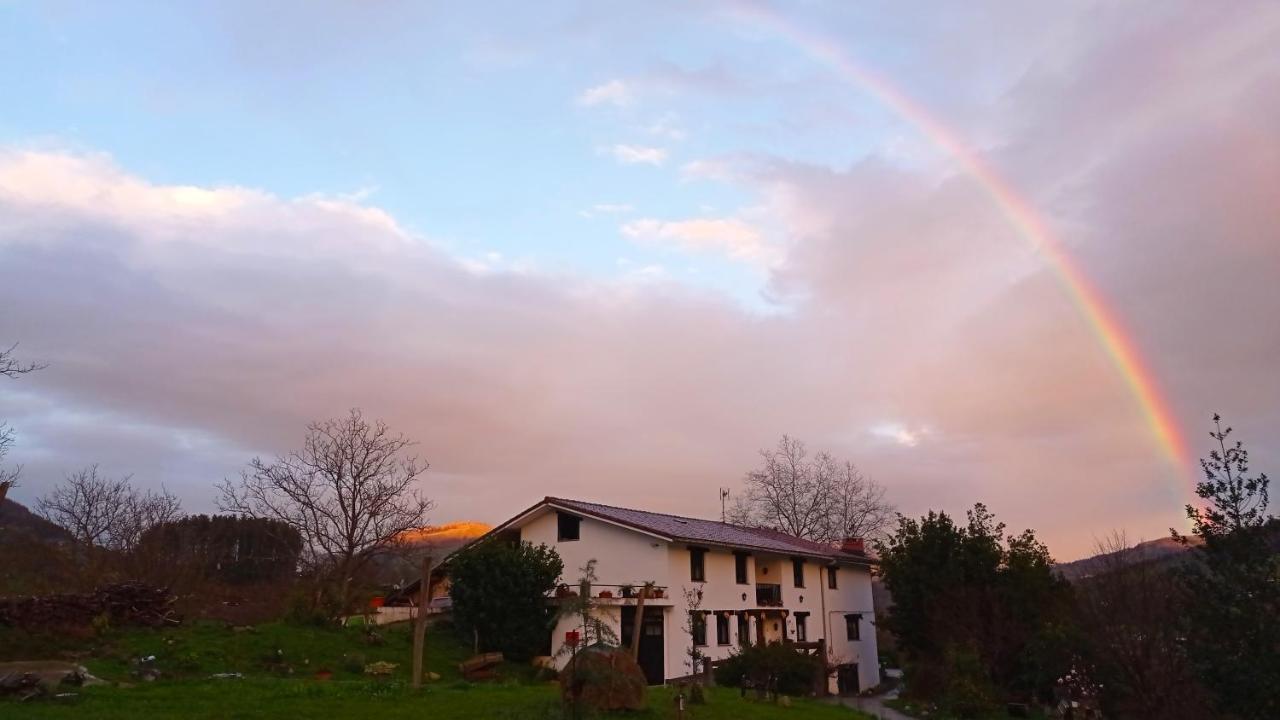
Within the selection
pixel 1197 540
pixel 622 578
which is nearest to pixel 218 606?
pixel 622 578

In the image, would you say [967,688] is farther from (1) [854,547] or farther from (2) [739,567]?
(1) [854,547]

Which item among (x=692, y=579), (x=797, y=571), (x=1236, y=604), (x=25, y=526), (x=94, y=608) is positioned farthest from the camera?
(x=25, y=526)

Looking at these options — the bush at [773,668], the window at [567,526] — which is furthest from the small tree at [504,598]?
the bush at [773,668]

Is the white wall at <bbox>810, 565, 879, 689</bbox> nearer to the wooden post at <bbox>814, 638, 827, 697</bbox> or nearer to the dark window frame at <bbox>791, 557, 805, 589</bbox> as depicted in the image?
the dark window frame at <bbox>791, 557, 805, 589</bbox>

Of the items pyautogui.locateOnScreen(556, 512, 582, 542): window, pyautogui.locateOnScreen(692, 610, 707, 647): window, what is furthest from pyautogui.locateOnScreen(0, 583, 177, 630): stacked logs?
pyautogui.locateOnScreen(692, 610, 707, 647): window

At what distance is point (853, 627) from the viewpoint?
1865 inches

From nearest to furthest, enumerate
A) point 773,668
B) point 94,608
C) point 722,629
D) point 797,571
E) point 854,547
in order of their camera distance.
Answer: point 94,608, point 773,668, point 722,629, point 797,571, point 854,547

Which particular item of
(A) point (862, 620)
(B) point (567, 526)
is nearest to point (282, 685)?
(B) point (567, 526)

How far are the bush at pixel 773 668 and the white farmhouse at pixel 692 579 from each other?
2.23 meters

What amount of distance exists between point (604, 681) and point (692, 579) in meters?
18.9

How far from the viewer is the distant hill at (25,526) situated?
40.5m

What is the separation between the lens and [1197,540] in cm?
1641

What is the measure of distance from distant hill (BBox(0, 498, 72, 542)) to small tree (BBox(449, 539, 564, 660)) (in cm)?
1866

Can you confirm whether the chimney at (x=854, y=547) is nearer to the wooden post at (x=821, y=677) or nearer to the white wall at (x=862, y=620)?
the white wall at (x=862, y=620)
